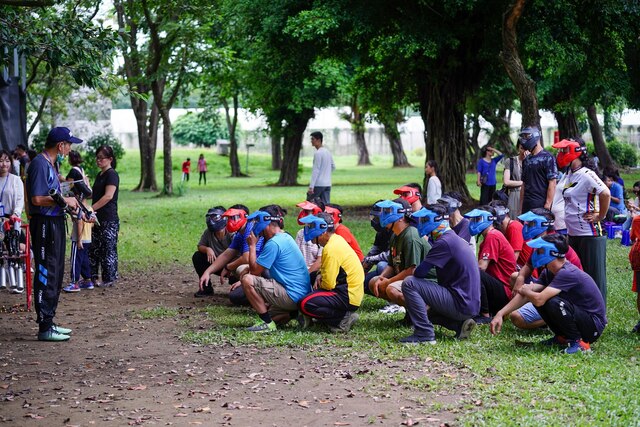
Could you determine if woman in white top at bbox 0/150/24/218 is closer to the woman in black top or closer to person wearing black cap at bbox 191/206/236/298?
the woman in black top

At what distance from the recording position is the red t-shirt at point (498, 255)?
10.3 metres

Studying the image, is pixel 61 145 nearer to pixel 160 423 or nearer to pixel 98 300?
pixel 98 300

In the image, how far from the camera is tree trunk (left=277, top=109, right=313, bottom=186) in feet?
136

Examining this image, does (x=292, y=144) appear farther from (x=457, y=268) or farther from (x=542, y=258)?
(x=542, y=258)

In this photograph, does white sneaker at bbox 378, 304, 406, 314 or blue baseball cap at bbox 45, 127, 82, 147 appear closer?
blue baseball cap at bbox 45, 127, 82, 147

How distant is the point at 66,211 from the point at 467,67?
16.2 meters

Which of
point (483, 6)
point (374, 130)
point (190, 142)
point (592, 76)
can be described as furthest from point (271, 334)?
point (374, 130)

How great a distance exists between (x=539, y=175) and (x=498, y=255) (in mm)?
2245

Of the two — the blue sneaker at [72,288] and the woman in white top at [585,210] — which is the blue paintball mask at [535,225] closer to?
the woman in white top at [585,210]

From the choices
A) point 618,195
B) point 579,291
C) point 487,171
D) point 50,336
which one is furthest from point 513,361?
point 487,171

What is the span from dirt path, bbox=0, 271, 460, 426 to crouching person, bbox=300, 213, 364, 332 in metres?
0.79

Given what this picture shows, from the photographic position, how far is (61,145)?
10.0 meters

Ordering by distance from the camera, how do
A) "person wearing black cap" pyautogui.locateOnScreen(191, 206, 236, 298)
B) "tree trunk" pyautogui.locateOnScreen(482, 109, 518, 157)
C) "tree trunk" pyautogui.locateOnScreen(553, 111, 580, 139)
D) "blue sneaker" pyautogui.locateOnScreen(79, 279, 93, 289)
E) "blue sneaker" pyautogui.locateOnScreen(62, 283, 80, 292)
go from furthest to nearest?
"tree trunk" pyautogui.locateOnScreen(482, 109, 518, 157) < "tree trunk" pyautogui.locateOnScreen(553, 111, 580, 139) < "blue sneaker" pyautogui.locateOnScreen(79, 279, 93, 289) < "blue sneaker" pyautogui.locateOnScreen(62, 283, 80, 292) < "person wearing black cap" pyautogui.locateOnScreen(191, 206, 236, 298)

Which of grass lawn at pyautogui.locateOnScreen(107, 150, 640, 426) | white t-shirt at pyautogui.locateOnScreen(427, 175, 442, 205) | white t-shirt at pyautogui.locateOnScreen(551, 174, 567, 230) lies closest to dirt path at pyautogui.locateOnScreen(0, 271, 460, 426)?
grass lawn at pyautogui.locateOnScreen(107, 150, 640, 426)
